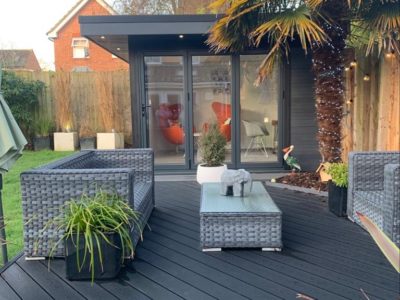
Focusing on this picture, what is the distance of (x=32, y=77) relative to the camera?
30.2 feet

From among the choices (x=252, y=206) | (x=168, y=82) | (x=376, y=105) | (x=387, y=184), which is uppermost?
(x=168, y=82)

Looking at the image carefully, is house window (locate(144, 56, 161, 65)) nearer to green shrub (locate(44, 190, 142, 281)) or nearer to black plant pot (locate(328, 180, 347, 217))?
black plant pot (locate(328, 180, 347, 217))

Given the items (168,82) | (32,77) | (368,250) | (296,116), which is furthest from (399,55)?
(32,77)

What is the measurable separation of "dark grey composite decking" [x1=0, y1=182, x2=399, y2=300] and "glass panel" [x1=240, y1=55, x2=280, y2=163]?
9.27ft

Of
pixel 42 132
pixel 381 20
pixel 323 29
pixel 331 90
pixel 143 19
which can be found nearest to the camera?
Result: pixel 381 20

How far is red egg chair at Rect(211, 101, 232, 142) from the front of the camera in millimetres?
5906

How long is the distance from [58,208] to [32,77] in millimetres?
7838

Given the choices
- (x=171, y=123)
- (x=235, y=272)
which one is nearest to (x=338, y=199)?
(x=235, y=272)

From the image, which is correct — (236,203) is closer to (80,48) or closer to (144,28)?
(144,28)

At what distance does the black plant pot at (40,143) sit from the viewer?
8.74m

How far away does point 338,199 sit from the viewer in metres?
3.50

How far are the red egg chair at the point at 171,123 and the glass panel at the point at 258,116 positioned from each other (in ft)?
3.37

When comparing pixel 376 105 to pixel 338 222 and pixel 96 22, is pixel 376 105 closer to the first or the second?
pixel 338 222

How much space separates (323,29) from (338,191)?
81.3 inches
